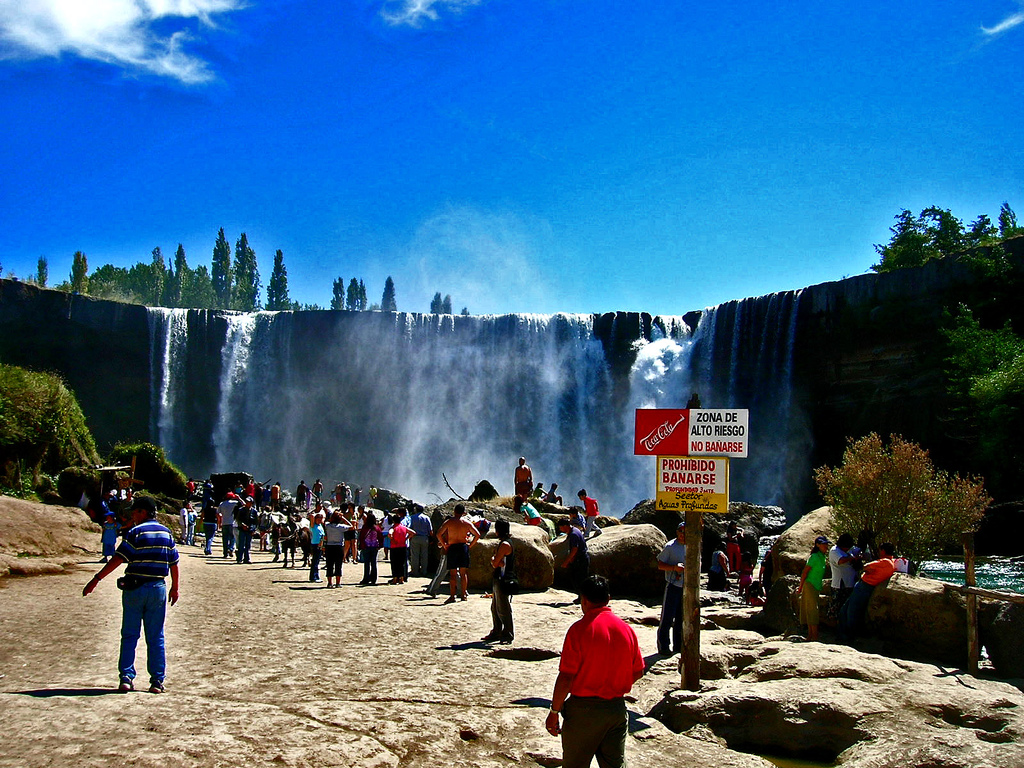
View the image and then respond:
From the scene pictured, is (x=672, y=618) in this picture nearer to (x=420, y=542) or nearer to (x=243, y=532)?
(x=420, y=542)

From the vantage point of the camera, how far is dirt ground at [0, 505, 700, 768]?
5.15 m

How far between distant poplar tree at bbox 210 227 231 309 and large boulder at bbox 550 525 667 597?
370 ft

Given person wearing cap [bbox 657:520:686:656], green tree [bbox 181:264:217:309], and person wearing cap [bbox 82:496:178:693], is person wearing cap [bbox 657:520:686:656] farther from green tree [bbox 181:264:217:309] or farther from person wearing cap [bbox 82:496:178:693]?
green tree [bbox 181:264:217:309]

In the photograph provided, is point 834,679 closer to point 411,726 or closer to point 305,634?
point 411,726

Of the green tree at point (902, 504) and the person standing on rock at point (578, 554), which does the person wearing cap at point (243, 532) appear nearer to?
the person standing on rock at point (578, 554)

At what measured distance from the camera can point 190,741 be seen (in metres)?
5.12

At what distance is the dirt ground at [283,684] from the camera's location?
5152 mm

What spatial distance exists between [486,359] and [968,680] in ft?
136

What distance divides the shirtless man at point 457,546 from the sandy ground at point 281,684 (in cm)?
70

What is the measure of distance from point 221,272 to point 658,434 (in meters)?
122

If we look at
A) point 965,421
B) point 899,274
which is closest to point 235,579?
point 965,421

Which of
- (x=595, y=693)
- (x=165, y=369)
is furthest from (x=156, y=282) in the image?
(x=595, y=693)

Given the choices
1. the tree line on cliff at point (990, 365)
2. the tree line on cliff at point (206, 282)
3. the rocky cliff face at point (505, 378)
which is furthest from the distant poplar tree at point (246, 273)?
the tree line on cliff at point (990, 365)

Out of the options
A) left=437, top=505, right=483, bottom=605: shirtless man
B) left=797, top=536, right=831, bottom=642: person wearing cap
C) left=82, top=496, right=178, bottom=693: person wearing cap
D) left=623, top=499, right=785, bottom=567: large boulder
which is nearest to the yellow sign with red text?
left=797, top=536, right=831, bottom=642: person wearing cap
